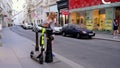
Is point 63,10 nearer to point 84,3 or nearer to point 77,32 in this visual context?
point 84,3

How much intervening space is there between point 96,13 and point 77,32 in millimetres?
8065

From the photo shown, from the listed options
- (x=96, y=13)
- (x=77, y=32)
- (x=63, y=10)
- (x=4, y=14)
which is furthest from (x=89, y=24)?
(x=4, y=14)

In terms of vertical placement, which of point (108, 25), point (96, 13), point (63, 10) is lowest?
point (108, 25)

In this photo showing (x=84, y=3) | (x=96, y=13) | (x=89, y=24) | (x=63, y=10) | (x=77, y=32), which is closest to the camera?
(x=77, y=32)

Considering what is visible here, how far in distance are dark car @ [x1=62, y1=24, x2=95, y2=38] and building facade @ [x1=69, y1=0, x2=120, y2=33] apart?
452 cm

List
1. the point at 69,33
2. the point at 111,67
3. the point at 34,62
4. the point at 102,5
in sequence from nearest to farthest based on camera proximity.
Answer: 1. the point at 111,67
2. the point at 34,62
3. the point at 69,33
4. the point at 102,5

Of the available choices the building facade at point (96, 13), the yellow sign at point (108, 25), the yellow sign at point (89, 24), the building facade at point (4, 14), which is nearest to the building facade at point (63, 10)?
the building facade at point (96, 13)

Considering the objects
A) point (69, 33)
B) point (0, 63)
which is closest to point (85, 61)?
point (0, 63)

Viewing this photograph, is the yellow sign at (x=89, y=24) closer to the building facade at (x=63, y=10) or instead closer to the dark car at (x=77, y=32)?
the dark car at (x=77, y=32)

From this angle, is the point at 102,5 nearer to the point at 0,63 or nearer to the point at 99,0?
the point at 99,0

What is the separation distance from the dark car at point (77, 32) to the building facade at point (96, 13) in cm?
452

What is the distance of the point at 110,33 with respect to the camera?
31.4 metres

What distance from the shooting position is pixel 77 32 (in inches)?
1113

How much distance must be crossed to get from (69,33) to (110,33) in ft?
15.4
